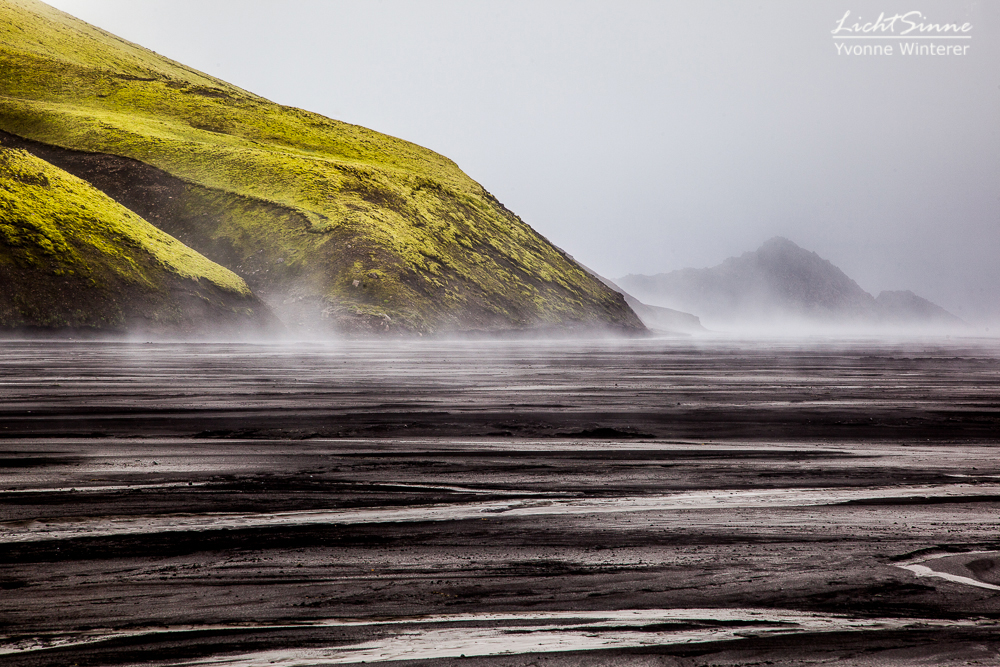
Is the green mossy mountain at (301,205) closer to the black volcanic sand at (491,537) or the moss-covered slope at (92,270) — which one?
the moss-covered slope at (92,270)

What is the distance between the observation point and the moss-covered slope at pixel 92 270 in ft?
193

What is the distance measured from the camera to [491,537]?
568cm

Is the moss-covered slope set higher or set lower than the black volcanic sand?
higher

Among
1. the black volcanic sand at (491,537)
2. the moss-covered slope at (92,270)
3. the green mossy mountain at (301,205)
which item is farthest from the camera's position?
the green mossy mountain at (301,205)

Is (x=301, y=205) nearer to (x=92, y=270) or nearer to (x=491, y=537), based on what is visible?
(x=92, y=270)

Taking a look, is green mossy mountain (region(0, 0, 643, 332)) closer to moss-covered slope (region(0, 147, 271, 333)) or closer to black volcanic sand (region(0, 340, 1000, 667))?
moss-covered slope (region(0, 147, 271, 333))

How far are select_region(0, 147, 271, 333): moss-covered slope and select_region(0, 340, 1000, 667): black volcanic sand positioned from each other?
2079 inches

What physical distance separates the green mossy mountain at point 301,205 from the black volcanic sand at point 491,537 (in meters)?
71.2

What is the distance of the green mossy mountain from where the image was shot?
288 feet

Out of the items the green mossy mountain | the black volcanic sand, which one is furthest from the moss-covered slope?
the black volcanic sand

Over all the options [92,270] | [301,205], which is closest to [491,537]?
[92,270]

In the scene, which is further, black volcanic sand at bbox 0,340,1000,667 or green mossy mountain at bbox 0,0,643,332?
green mossy mountain at bbox 0,0,643,332

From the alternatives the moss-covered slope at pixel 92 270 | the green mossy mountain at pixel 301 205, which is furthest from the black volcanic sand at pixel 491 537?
the green mossy mountain at pixel 301 205

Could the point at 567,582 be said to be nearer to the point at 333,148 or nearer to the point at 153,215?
the point at 153,215
